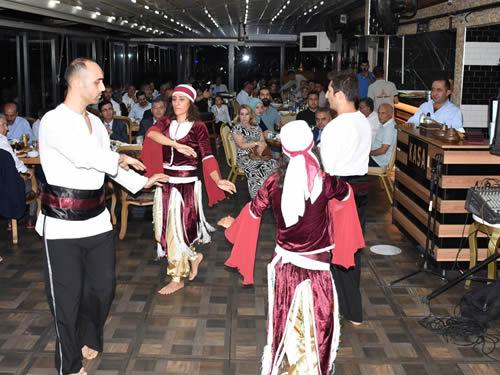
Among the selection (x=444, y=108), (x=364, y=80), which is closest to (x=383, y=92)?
(x=364, y=80)

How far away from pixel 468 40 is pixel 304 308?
22.9 feet

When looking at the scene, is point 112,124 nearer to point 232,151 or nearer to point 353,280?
point 232,151

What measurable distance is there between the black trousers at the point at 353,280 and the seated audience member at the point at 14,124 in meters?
4.77

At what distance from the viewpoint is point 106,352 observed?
402 centimetres

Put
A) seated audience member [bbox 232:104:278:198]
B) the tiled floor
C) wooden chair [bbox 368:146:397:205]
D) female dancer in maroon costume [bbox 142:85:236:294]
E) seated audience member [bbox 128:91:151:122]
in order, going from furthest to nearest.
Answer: seated audience member [bbox 128:91:151:122], wooden chair [bbox 368:146:397:205], seated audience member [bbox 232:104:278:198], female dancer in maroon costume [bbox 142:85:236:294], the tiled floor

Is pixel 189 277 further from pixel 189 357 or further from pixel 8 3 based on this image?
pixel 8 3

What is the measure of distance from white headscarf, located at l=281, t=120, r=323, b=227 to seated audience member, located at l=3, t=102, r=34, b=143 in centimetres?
544

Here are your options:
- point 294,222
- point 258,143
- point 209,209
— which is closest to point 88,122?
point 294,222

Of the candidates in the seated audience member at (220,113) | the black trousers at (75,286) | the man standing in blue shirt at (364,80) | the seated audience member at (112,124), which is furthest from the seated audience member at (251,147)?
the man standing in blue shirt at (364,80)

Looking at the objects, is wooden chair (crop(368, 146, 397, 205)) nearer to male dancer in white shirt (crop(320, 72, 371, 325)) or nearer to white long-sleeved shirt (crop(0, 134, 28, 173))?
male dancer in white shirt (crop(320, 72, 371, 325))

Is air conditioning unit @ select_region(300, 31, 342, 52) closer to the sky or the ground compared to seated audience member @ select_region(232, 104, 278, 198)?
closer to the sky

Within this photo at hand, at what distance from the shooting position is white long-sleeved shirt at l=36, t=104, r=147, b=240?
320 cm

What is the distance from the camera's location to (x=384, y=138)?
7.68 m

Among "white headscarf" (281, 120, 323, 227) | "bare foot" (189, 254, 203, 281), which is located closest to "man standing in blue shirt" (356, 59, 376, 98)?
"bare foot" (189, 254, 203, 281)
